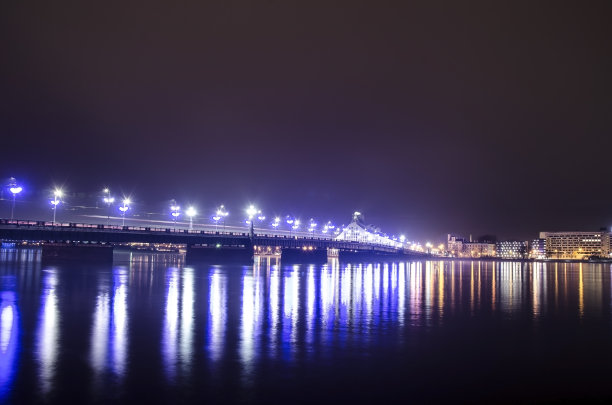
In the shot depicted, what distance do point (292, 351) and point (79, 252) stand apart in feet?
292

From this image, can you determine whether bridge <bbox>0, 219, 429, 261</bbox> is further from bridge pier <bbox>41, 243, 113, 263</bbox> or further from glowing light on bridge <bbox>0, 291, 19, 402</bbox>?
glowing light on bridge <bbox>0, 291, 19, 402</bbox>

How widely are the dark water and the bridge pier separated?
6173 centimetres

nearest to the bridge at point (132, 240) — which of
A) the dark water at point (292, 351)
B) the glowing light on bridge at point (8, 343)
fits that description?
the dark water at point (292, 351)

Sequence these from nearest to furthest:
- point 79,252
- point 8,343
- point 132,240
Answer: point 8,343, point 132,240, point 79,252

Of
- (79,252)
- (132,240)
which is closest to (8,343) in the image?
(132,240)

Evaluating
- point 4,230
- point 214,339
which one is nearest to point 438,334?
point 214,339

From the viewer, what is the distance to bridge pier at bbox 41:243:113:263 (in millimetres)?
98412

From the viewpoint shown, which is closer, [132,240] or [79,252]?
[132,240]

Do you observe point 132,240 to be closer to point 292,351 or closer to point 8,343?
point 8,343

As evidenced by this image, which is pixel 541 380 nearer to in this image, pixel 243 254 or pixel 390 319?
pixel 390 319

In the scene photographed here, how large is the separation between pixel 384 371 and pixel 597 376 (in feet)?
23.3

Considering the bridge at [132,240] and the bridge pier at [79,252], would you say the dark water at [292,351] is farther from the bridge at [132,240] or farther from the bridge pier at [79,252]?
the bridge pier at [79,252]

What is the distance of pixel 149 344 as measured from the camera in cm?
2181

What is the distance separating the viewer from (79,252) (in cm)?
10125
